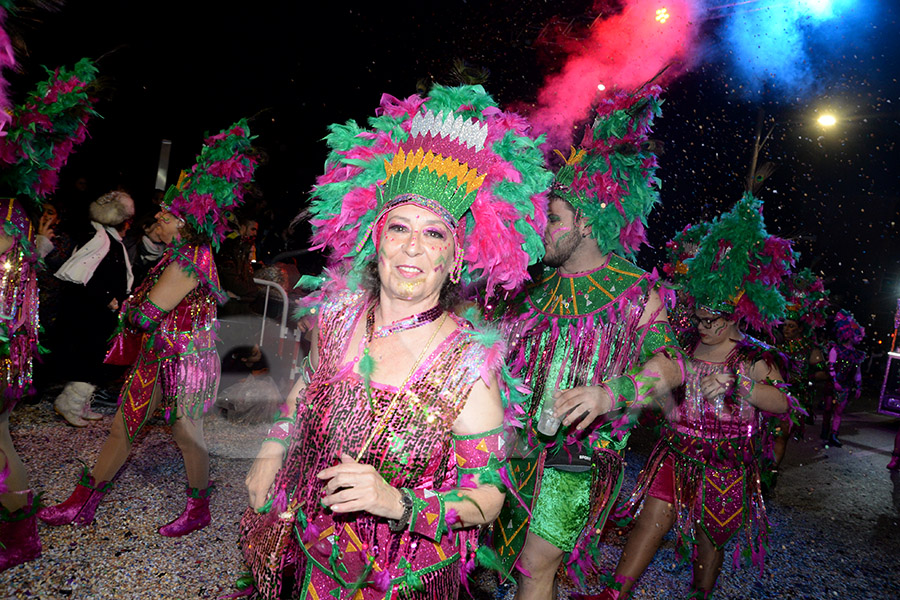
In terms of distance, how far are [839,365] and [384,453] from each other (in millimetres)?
11098

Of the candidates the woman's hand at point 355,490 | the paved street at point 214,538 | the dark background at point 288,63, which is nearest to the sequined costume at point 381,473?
the woman's hand at point 355,490

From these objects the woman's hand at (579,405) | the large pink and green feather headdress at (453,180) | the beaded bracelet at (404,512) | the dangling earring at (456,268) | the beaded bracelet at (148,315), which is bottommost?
the beaded bracelet at (404,512)

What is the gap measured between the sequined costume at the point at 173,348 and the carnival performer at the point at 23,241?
564 mm

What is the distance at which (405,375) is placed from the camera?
5.62 ft

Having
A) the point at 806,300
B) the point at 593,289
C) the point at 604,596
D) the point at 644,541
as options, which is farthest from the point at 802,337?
the point at 593,289

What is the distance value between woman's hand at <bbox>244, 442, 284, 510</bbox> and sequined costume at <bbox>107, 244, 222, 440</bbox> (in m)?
2.19

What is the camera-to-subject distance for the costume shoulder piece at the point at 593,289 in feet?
9.79

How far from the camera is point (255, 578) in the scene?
176 centimetres

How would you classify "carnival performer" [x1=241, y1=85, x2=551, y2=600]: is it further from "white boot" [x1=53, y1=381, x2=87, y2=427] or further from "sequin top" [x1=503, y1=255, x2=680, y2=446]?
"white boot" [x1=53, y1=381, x2=87, y2=427]

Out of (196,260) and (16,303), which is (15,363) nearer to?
(16,303)

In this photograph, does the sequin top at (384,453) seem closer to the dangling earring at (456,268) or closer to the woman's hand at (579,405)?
the dangling earring at (456,268)

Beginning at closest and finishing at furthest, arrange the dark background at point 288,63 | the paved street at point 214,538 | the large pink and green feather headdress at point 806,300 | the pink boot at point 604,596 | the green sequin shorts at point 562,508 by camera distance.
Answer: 1. the green sequin shorts at point 562,508
2. the paved street at point 214,538
3. the pink boot at point 604,596
4. the dark background at point 288,63
5. the large pink and green feather headdress at point 806,300

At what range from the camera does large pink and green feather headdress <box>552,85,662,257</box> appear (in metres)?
3.04

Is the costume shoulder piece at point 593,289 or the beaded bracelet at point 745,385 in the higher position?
the costume shoulder piece at point 593,289
